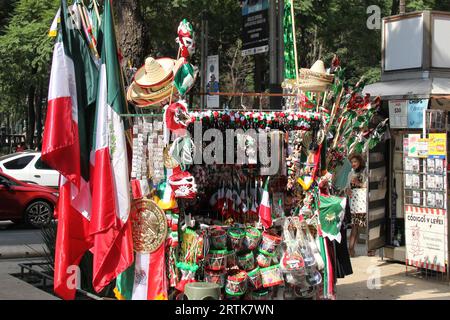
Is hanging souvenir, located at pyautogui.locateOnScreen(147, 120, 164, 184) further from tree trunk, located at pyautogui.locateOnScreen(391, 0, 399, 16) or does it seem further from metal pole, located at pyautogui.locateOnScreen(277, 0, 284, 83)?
tree trunk, located at pyautogui.locateOnScreen(391, 0, 399, 16)

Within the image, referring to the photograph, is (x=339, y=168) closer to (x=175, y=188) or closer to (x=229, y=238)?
(x=229, y=238)

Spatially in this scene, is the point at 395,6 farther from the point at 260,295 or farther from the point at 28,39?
the point at 260,295

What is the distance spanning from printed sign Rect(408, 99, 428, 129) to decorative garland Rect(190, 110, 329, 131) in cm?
248

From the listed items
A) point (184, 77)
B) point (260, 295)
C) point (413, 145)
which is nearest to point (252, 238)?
point (260, 295)

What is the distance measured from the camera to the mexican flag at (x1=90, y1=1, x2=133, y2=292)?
6.71 m

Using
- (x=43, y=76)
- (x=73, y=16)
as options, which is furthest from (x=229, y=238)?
(x=43, y=76)

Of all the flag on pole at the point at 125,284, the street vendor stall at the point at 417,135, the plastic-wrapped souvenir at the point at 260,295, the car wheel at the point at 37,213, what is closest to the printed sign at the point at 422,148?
the street vendor stall at the point at 417,135

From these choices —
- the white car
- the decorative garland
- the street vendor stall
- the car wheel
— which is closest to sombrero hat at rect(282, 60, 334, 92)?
the decorative garland

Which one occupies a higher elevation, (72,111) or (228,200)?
(72,111)

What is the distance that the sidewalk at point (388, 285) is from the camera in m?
8.42

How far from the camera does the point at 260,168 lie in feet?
25.3

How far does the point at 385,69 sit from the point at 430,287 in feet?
12.0

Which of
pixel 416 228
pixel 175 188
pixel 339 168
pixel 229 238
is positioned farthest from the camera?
pixel 416 228

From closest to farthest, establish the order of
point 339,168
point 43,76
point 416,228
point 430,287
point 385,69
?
point 339,168
point 430,287
point 416,228
point 385,69
point 43,76
